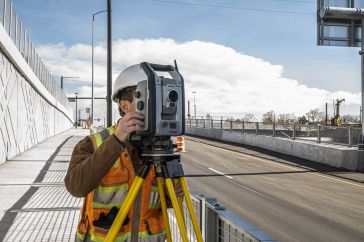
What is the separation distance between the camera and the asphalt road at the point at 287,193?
795cm

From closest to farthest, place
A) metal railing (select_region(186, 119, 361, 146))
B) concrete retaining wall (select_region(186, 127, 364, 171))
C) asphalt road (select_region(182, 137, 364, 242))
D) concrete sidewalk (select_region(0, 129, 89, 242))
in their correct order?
1. concrete sidewalk (select_region(0, 129, 89, 242))
2. asphalt road (select_region(182, 137, 364, 242))
3. concrete retaining wall (select_region(186, 127, 364, 171))
4. metal railing (select_region(186, 119, 361, 146))

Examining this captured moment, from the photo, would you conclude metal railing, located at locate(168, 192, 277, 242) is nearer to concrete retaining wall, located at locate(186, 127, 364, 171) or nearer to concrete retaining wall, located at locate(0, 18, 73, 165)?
concrete retaining wall, located at locate(0, 18, 73, 165)

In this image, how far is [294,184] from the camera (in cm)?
1309

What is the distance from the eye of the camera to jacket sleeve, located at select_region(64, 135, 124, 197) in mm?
2238

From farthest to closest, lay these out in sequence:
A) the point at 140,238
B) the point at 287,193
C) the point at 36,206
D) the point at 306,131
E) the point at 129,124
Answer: the point at 306,131 < the point at 287,193 < the point at 36,206 < the point at 140,238 < the point at 129,124

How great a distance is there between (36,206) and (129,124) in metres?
6.93

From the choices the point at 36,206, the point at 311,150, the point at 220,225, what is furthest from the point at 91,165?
the point at 311,150

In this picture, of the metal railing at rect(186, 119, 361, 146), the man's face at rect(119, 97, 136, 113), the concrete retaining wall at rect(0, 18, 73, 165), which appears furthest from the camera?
the metal railing at rect(186, 119, 361, 146)

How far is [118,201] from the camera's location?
2498mm

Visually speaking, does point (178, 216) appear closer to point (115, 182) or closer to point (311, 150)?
point (115, 182)

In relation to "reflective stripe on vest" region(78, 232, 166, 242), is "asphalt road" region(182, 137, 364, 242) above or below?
below

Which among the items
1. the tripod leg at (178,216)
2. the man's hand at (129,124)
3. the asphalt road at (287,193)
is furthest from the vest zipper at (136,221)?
the asphalt road at (287,193)

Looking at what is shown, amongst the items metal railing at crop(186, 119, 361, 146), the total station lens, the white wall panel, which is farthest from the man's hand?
metal railing at crop(186, 119, 361, 146)

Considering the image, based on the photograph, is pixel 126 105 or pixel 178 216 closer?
pixel 178 216
